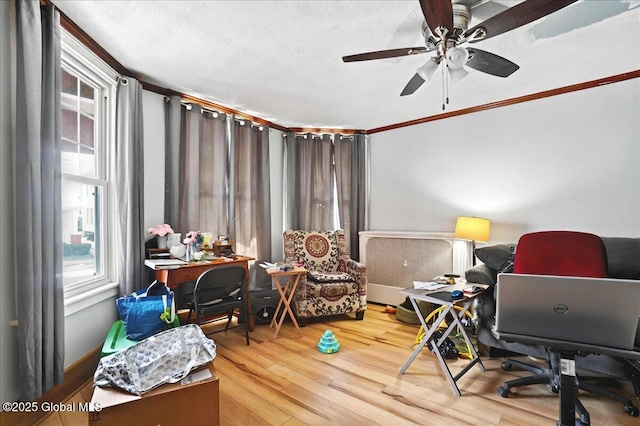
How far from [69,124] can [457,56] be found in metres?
2.75

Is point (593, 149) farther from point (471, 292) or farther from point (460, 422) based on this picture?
point (460, 422)

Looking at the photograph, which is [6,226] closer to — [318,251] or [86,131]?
[86,131]

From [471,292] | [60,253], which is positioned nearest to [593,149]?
[471,292]

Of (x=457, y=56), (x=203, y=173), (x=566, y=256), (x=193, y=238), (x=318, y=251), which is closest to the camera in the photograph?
(x=566, y=256)

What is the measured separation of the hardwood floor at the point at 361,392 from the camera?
1.78 meters

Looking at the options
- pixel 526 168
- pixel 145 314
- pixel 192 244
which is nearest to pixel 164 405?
pixel 145 314

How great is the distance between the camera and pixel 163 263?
2.59m

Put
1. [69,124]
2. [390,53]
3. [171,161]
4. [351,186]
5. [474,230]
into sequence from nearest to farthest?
[390,53] < [69,124] < [171,161] < [474,230] < [351,186]

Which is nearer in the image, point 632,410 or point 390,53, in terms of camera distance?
point 632,410

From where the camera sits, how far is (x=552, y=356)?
6.46 feet

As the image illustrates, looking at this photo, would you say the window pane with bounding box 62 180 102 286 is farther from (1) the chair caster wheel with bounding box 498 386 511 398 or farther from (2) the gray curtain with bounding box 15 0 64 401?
(1) the chair caster wheel with bounding box 498 386 511 398

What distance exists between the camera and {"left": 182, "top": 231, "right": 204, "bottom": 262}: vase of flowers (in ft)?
9.22

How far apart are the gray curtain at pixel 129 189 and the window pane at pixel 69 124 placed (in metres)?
0.33

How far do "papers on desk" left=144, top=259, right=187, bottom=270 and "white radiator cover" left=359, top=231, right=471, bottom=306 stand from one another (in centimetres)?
251
